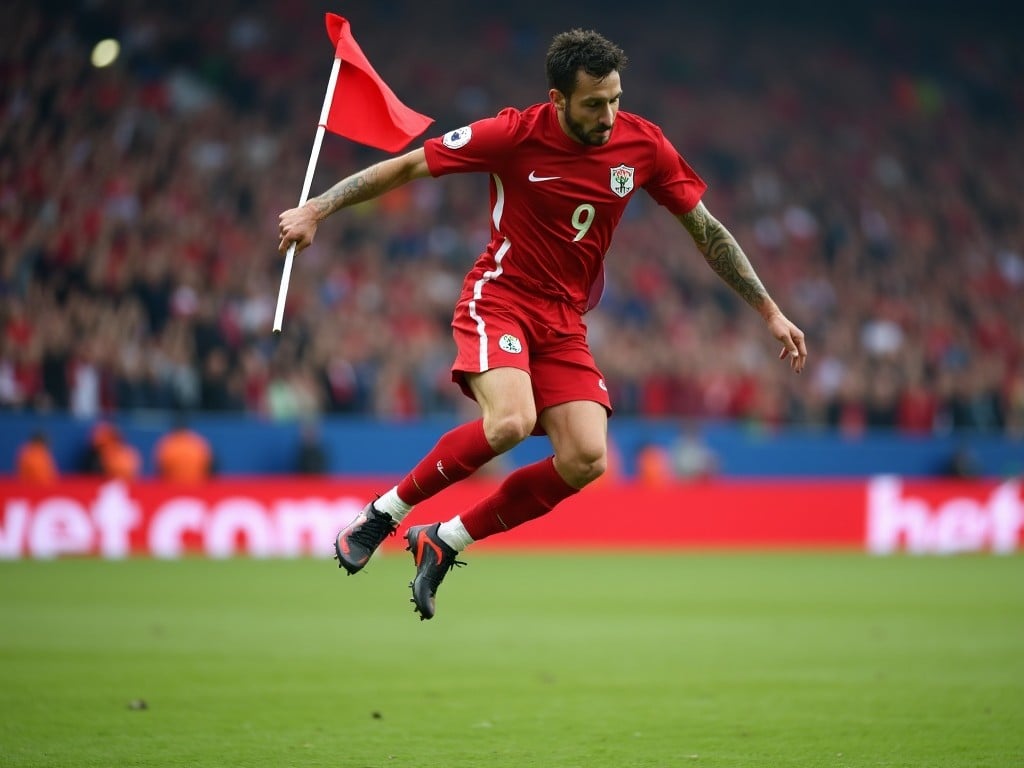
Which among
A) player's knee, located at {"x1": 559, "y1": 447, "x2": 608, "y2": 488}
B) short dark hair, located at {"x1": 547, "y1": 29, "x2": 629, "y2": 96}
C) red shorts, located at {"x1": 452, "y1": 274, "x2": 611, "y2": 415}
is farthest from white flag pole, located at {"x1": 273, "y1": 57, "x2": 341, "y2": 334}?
player's knee, located at {"x1": 559, "y1": 447, "x2": 608, "y2": 488}

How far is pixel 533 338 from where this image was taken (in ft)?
22.7

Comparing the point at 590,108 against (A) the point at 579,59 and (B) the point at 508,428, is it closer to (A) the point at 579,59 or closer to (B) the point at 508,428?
(A) the point at 579,59

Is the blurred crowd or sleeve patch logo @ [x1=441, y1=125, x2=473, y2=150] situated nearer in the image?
sleeve patch logo @ [x1=441, y1=125, x2=473, y2=150]

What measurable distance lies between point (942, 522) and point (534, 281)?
16911 mm

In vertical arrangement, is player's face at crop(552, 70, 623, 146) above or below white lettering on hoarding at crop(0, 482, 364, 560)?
above

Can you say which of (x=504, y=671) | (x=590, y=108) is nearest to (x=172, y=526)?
(x=504, y=671)

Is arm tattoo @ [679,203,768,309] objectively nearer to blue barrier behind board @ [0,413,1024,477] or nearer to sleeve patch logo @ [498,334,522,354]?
sleeve patch logo @ [498,334,522,354]

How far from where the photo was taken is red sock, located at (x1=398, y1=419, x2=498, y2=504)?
6.72 metres

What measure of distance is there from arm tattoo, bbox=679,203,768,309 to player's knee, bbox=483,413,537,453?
1422mm

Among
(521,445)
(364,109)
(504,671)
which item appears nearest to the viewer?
(364,109)

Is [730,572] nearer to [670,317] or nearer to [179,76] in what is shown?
[670,317]

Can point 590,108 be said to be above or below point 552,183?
above

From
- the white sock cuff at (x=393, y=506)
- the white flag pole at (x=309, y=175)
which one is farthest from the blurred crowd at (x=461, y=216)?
the white sock cuff at (x=393, y=506)

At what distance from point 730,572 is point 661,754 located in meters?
11.6
